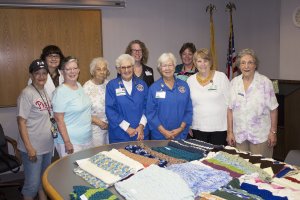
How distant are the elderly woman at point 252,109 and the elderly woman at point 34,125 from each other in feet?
5.98

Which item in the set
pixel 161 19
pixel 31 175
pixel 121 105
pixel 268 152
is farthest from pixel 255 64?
pixel 161 19

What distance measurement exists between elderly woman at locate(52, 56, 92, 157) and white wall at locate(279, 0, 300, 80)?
375 centimetres

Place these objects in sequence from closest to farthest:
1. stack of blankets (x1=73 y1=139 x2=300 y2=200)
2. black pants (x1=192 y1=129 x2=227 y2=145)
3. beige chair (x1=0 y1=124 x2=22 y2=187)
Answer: stack of blankets (x1=73 y1=139 x2=300 y2=200) → black pants (x1=192 y1=129 x2=227 y2=145) → beige chair (x1=0 y1=124 x2=22 y2=187)

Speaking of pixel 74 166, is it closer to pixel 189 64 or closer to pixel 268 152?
pixel 268 152

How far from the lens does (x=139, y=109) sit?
10.7 feet

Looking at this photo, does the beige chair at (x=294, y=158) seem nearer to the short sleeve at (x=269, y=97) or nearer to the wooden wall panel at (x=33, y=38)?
the short sleeve at (x=269, y=97)

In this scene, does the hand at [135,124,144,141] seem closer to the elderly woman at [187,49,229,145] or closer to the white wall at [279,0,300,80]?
the elderly woman at [187,49,229,145]

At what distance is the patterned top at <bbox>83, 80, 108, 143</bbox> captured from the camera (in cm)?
330

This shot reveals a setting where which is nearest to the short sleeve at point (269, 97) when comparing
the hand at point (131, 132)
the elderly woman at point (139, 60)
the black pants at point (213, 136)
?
the black pants at point (213, 136)

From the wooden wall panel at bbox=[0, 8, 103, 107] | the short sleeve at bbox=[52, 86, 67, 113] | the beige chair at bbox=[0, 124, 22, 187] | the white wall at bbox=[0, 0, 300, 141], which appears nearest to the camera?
the short sleeve at bbox=[52, 86, 67, 113]

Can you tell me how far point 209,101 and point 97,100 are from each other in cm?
115

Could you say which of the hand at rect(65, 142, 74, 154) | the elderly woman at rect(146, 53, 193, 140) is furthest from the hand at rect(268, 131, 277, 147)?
the hand at rect(65, 142, 74, 154)

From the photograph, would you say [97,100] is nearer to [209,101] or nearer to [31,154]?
[31,154]

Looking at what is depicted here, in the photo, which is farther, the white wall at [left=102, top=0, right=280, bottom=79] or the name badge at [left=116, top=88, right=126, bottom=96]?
the white wall at [left=102, top=0, right=280, bottom=79]
